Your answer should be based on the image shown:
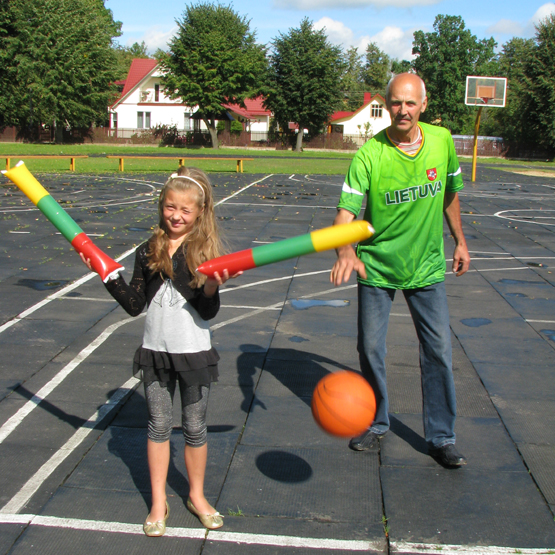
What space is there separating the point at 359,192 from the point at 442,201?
535 mm

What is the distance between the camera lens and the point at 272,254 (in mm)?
2566

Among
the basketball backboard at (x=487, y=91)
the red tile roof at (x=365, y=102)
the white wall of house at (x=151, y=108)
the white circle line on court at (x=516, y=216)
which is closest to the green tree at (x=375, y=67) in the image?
the red tile roof at (x=365, y=102)

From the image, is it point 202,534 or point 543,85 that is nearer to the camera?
point 202,534

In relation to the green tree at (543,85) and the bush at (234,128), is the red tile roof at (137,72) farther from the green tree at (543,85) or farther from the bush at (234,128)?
the green tree at (543,85)

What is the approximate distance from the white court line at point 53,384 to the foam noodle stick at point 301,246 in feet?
7.85

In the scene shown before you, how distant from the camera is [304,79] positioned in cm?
6750

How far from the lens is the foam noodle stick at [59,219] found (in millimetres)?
3029

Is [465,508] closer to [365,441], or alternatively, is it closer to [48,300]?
[365,441]

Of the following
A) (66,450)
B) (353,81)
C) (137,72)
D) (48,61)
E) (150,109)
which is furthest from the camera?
(353,81)

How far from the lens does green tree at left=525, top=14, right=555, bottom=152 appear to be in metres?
63.7

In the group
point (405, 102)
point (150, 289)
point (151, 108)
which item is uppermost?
point (151, 108)

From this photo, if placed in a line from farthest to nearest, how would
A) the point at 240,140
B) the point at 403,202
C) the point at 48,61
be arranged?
the point at 240,140, the point at 48,61, the point at 403,202

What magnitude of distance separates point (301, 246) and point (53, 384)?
3.36 m

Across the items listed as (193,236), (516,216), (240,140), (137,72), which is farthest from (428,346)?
(137,72)
